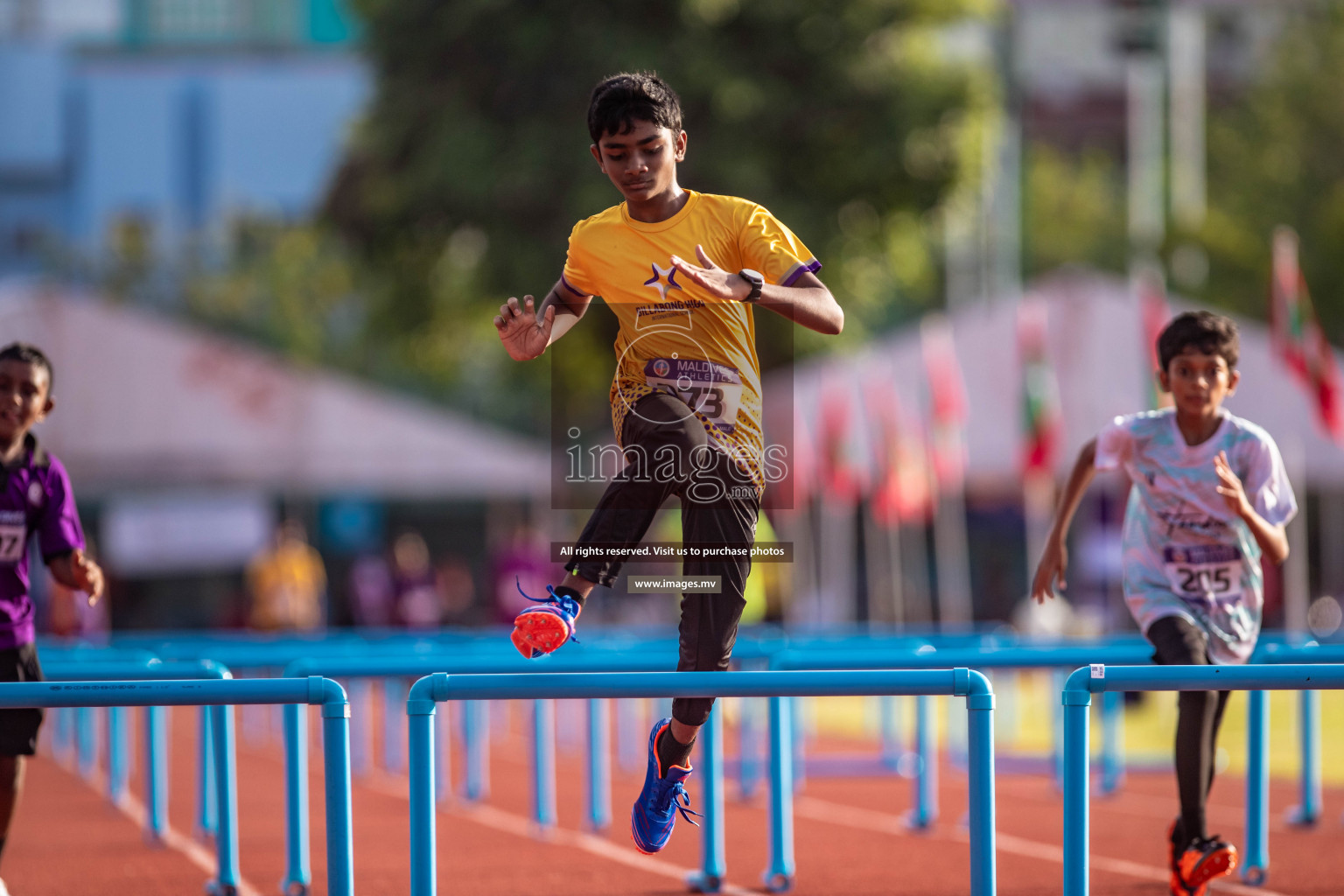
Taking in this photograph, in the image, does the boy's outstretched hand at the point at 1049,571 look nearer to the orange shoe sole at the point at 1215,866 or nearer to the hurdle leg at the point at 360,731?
the orange shoe sole at the point at 1215,866

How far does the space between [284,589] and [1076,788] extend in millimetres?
14297

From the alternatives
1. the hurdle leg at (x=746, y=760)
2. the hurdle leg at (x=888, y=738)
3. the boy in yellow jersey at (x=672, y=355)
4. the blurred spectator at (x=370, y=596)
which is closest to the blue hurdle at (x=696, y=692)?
the boy in yellow jersey at (x=672, y=355)

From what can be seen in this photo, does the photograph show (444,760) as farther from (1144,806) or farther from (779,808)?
(779,808)

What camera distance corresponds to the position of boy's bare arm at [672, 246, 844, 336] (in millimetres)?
4086

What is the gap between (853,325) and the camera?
26781 mm

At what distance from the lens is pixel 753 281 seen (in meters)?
4.16

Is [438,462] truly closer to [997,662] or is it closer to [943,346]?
[943,346]

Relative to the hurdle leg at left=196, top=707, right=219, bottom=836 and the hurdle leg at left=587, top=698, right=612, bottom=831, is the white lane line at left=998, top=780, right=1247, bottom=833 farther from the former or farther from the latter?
the hurdle leg at left=196, top=707, right=219, bottom=836

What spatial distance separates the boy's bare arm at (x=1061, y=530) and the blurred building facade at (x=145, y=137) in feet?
158

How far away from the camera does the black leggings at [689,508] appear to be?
4.46 metres

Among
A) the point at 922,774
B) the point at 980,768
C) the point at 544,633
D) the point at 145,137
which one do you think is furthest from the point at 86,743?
the point at 145,137

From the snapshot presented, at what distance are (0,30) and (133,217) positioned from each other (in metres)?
8.60

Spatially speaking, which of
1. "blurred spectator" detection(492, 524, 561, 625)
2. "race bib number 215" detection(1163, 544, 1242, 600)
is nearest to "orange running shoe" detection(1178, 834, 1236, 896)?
"race bib number 215" detection(1163, 544, 1242, 600)

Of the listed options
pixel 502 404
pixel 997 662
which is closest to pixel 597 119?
pixel 997 662
